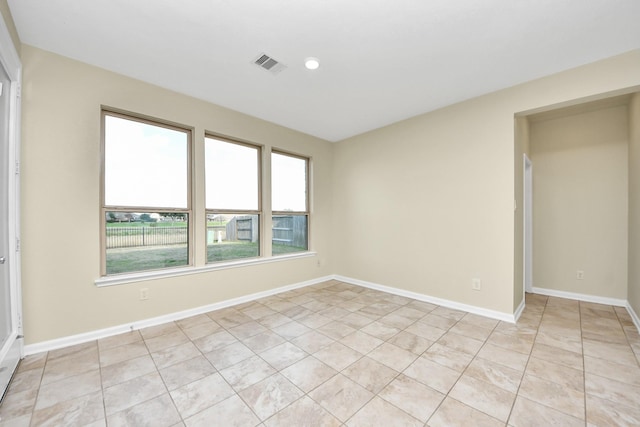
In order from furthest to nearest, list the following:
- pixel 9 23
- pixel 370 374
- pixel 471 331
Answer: pixel 471 331
pixel 370 374
pixel 9 23

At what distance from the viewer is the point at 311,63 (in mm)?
2355

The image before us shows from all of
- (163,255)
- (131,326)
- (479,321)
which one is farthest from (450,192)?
(131,326)

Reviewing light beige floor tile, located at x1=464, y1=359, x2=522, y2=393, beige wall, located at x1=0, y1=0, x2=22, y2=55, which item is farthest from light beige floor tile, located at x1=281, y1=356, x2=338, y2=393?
beige wall, located at x1=0, y1=0, x2=22, y2=55

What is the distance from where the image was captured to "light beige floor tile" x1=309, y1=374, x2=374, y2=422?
1.57m

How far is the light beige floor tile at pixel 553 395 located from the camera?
1.56 metres

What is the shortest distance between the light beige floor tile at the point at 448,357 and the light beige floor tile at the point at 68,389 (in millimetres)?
2548

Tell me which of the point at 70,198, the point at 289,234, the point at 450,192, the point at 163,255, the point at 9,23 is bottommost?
the point at 163,255

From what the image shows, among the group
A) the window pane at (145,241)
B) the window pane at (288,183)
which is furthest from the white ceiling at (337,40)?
the window pane at (145,241)

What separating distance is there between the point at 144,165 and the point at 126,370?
2044 mm

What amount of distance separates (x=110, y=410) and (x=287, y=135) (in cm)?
369

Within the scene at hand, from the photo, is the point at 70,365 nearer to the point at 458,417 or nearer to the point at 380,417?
the point at 380,417

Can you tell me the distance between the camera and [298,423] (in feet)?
4.83

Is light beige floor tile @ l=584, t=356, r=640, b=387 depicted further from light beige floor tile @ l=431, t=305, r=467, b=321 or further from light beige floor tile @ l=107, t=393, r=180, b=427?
light beige floor tile @ l=107, t=393, r=180, b=427

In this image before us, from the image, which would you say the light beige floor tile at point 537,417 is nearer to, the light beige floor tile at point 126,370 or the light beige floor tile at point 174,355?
the light beige floor tile at point 174,355
